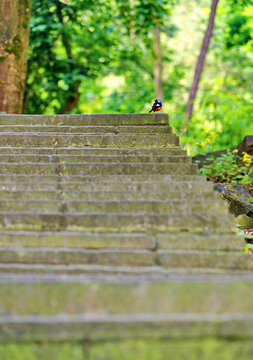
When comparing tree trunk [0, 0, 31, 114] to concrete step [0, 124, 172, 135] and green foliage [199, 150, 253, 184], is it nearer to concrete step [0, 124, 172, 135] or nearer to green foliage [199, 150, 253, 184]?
concrete step [0, 124, 172, 135]

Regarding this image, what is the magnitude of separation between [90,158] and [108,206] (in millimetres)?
823

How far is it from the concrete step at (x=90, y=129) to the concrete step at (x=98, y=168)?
76 centimetres

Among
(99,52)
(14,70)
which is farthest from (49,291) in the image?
(99,52)

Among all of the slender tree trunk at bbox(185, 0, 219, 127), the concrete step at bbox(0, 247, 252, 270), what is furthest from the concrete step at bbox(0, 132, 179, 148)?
the slender tree trunk at bbox(185, 0, 219, 127)

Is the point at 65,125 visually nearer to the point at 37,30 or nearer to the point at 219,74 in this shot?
the point at 37,30

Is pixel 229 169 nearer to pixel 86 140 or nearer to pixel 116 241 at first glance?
pixel 86 140

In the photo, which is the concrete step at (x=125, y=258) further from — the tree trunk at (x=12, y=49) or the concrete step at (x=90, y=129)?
the tree trunk at (x=12, y=49)

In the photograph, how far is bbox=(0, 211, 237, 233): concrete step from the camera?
279 cm

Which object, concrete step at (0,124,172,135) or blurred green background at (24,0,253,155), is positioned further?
blurred green background at (24,0,253,155)

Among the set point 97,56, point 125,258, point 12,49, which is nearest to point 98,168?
point 125,258

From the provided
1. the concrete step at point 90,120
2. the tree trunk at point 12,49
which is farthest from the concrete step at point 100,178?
the tree trunk at point 12,49

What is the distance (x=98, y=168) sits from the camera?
3488 millimetres

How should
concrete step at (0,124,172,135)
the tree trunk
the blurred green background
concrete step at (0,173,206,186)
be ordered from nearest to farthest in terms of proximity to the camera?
concrete step at (0,173,206,186)
concrete step at (0,124,172,135)
the tree trunk
the blurred green background

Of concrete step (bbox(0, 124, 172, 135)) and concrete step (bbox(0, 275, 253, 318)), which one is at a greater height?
concrete step (bbox(0, 124, 172, 135))
